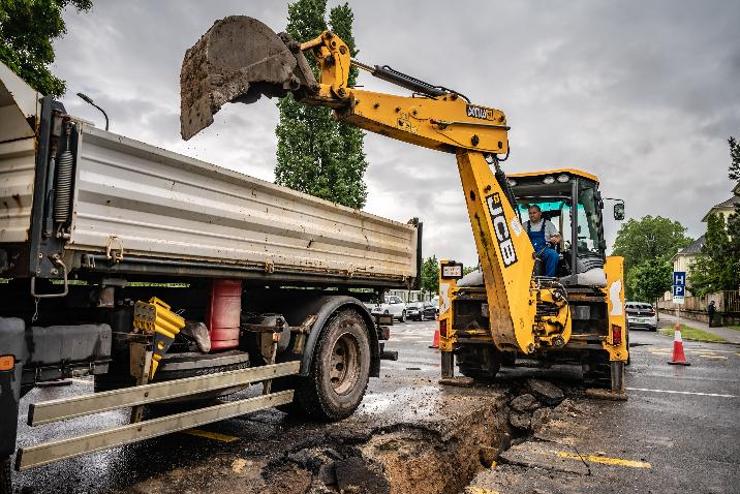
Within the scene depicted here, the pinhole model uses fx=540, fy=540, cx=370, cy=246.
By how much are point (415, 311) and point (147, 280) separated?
25868 mm

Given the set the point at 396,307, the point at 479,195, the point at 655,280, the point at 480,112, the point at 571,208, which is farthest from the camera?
the point at 655,280

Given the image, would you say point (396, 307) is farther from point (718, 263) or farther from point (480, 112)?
point (718, 263)

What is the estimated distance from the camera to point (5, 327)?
2.78m

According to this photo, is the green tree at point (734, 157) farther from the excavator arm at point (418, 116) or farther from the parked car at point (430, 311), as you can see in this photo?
the excavator arm at point (418, 116)

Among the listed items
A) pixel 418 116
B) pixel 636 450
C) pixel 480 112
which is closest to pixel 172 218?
pixel 418 116

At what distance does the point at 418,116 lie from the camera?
18.6 feet

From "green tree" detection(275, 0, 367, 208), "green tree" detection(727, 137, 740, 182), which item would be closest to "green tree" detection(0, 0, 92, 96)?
"green tree" detection(275, 0, 367, 208)

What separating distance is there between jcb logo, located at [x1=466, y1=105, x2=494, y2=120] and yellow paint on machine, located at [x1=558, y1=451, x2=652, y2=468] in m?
3.70

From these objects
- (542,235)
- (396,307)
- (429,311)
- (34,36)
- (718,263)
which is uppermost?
(34,36)

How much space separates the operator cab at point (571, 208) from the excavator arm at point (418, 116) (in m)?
0.87

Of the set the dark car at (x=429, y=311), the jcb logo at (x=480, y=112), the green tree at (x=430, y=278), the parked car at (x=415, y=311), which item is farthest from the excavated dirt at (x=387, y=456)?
the green tree at (x=430, y=278)

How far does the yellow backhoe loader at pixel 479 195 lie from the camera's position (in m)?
4.12

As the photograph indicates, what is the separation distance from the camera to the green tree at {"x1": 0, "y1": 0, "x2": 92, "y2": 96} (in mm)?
10953

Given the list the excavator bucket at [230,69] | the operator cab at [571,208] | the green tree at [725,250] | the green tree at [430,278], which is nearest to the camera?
the excavator bucket at [230,69]
